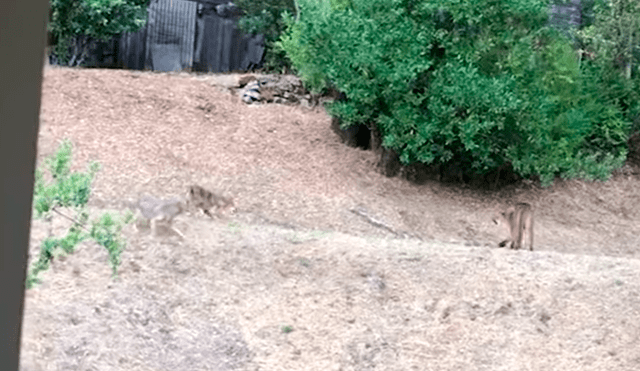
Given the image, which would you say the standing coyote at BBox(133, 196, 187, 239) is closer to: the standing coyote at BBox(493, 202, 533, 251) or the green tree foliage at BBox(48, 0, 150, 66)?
the standing coyote at BBox(493, 202, 533, 251)

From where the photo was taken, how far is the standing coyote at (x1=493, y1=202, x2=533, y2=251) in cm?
442

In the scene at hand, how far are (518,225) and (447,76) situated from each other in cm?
108

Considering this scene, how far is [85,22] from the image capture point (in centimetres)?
611

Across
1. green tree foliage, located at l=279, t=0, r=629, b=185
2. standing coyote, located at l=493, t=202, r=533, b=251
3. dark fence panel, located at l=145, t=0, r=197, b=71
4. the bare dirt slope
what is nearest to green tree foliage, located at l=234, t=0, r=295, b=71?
dark fence panel, located at l=145, t=0, r=197, b=71

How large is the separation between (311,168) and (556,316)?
2.61m

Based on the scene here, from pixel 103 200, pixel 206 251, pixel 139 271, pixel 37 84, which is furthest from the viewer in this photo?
pixel 103 200

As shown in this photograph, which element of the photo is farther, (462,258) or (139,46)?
(139,46)

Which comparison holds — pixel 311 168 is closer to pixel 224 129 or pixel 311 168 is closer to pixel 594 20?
pixel 224 129

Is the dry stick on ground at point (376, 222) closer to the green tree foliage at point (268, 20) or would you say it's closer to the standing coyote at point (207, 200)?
the standing coyote at point (207, 200)

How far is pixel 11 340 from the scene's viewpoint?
74 cm

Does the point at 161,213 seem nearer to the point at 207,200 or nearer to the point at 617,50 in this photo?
the point at 207,200

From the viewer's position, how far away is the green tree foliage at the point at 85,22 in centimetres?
605

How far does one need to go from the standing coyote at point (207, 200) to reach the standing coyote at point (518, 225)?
1.38 metres

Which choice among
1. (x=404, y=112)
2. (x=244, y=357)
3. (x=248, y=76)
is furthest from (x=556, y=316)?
(x=248, y=76)
